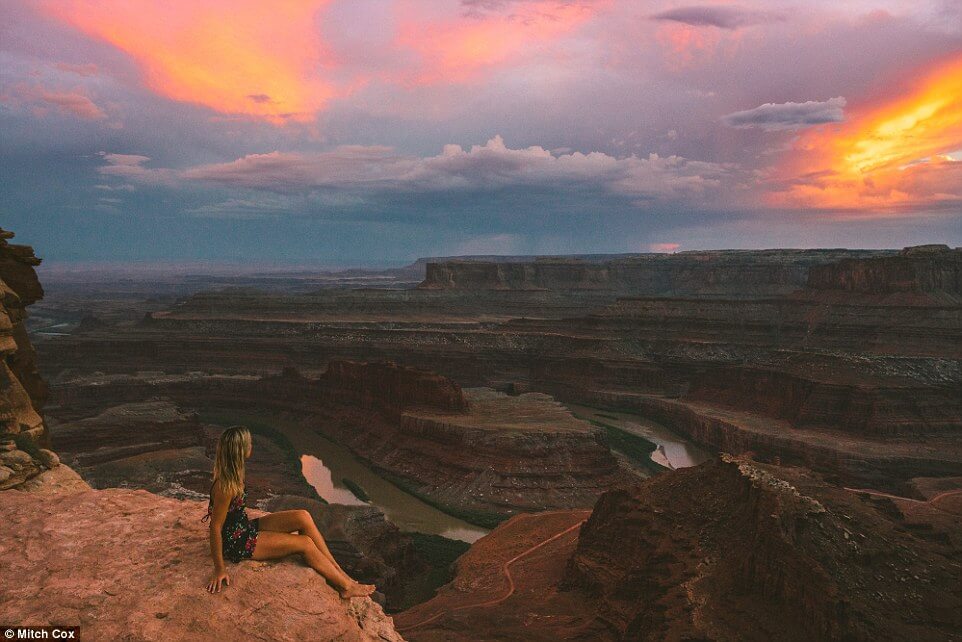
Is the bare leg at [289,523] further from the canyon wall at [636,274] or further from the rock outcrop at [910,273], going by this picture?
the canyon wall at [636,274]

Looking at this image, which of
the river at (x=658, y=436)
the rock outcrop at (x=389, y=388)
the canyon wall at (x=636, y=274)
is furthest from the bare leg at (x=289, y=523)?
the canyon wall at (x=636, y=274)

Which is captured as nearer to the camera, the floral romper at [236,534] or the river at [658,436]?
the floral romper at [236,534]

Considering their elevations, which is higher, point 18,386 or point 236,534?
point 18,386

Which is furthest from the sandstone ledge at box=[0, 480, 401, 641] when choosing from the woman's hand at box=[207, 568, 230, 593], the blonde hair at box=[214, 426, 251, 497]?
the blonde hair at box=[214, 426, 251, 497]

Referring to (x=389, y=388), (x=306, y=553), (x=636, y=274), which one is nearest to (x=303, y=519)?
(x=306, y=553)

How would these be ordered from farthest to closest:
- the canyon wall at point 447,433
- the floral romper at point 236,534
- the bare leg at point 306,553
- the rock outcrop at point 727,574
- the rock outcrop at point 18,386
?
the canyon wall at point 447,433 < the rock outcrop at point 727,574 < the rock outcrop at point 18,386 < the bare leg at point 306,553 < the floral romper at point 236,534

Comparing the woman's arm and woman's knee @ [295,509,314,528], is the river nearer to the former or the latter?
woman's knee @ [295,509,314,528]

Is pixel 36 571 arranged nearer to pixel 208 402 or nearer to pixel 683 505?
pixel 683 505

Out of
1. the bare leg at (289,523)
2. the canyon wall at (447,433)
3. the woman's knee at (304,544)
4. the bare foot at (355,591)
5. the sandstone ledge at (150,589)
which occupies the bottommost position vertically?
the canyon wall at (447,433)

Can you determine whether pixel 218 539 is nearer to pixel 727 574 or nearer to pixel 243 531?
pixel 243 531
